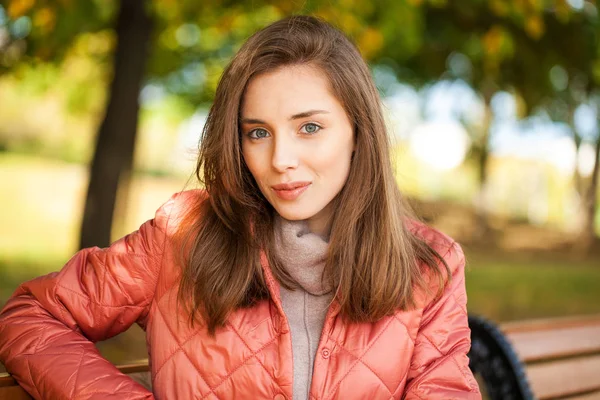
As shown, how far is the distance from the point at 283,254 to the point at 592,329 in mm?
2003

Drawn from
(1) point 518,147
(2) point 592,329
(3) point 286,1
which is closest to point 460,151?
(1) point 518,147

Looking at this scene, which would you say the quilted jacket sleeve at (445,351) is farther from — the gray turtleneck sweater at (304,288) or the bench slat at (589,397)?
the bench slat at (589,397)

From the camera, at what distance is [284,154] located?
2.12 m

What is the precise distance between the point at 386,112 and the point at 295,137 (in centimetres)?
45

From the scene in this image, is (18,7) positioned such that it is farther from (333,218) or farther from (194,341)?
(194,341)

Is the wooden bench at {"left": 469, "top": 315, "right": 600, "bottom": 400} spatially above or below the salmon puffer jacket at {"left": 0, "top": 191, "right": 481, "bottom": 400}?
below

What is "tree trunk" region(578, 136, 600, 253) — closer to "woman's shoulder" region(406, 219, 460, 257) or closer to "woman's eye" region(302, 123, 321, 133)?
"woman's shoulder" region(406, 219, 460, 257)

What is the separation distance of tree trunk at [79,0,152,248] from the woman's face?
408 cm

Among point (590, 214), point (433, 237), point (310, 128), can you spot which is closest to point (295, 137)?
point (310, 128)

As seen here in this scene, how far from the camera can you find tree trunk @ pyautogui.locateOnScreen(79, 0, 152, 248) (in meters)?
6.06

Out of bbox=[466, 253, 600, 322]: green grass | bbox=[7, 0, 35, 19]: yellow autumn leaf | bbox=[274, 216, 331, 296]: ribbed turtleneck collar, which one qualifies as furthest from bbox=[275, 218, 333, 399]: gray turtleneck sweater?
bbox=[466, 253, 600, 322]: green grass

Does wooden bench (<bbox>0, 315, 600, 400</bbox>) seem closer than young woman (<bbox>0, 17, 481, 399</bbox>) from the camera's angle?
No

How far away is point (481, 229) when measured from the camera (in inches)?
774

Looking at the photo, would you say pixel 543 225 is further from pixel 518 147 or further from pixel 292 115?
pixel 292 115
